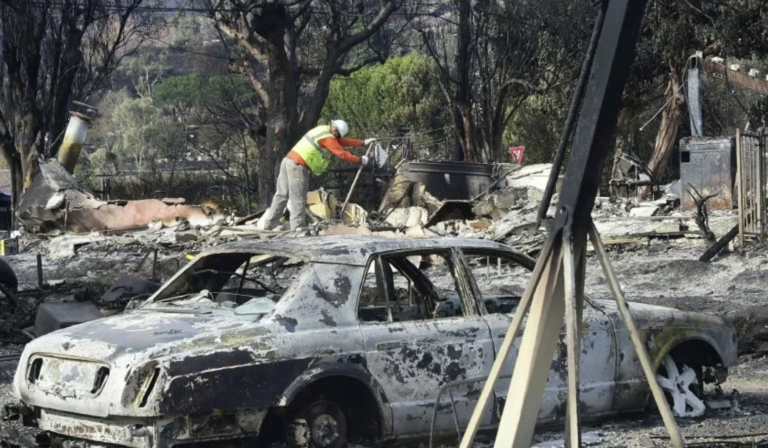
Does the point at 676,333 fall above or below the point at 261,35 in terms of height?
below

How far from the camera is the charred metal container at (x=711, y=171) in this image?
23.8m

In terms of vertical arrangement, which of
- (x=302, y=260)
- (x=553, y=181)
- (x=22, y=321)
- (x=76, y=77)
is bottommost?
(x=22, y=321)

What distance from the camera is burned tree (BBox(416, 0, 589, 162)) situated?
36.2 meters

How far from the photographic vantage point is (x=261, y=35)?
87.7ft

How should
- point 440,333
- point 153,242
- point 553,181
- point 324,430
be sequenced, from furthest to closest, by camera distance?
point 153,242 < point 440,333 < point 324,430 < point 553,181

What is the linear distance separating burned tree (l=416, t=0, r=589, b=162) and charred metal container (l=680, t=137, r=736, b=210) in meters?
12.2

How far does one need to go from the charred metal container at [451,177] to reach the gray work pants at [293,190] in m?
9.72

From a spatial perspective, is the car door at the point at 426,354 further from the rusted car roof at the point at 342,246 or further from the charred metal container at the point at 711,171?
the charred metal container at the point at 711,171

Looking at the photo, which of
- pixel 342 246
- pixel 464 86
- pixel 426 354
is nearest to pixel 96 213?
pixel 464 86

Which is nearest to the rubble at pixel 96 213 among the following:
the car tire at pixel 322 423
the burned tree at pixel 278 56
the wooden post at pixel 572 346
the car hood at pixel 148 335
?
the burned tree at pixel 278 56

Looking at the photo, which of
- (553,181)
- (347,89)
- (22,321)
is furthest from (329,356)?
(347,89)

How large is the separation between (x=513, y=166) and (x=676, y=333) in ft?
71.0

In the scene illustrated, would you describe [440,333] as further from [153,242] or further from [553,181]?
[153,242]

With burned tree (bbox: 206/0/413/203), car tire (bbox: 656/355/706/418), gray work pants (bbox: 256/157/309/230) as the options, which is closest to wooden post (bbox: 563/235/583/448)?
car tire (bbox: 656/355/706/418)
